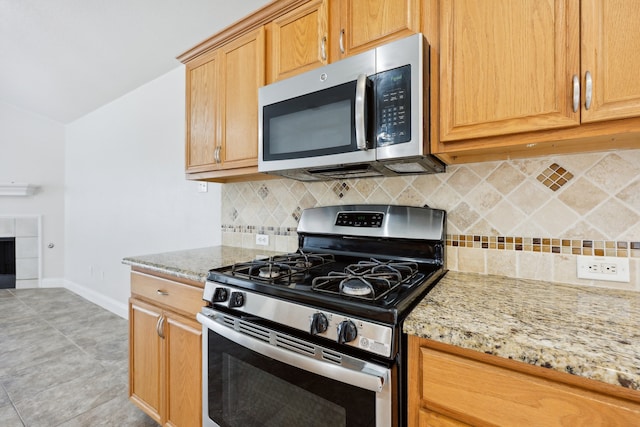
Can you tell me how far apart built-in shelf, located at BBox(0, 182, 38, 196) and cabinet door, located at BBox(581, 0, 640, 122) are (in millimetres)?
6079

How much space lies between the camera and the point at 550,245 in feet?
3.77

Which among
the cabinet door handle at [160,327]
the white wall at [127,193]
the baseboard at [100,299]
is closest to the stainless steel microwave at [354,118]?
the cabinet door handle at [160,327]

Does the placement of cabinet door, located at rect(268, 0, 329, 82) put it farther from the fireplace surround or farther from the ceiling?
the fireplace surround

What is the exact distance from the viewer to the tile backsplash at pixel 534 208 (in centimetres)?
105

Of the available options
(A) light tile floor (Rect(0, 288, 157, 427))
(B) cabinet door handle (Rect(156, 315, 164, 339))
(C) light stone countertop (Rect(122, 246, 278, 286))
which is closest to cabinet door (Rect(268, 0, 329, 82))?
(C) light stone countertop (Rect(122, 246, 278, 286))

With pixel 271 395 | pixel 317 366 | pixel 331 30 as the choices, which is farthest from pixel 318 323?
pixel 331 30

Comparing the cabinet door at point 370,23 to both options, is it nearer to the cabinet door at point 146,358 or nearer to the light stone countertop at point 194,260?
the light stone countertop at point 194,260

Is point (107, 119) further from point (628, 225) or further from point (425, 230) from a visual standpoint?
point (628, 225)

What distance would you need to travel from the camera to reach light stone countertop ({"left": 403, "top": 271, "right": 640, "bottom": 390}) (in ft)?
1.95

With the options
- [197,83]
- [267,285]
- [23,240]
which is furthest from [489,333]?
[23,240]

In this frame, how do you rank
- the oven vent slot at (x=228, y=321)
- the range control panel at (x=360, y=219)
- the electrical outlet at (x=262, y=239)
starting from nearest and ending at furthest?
the oven vent slot at (x=228, y=321), the range control panel at (x=360, y=219), the electrical outlet at (x=262, y=239)

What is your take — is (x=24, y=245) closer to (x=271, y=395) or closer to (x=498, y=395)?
(x=271, y=395)

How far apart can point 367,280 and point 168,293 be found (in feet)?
3.33

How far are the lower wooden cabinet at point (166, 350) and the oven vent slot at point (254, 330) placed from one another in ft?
1.14
